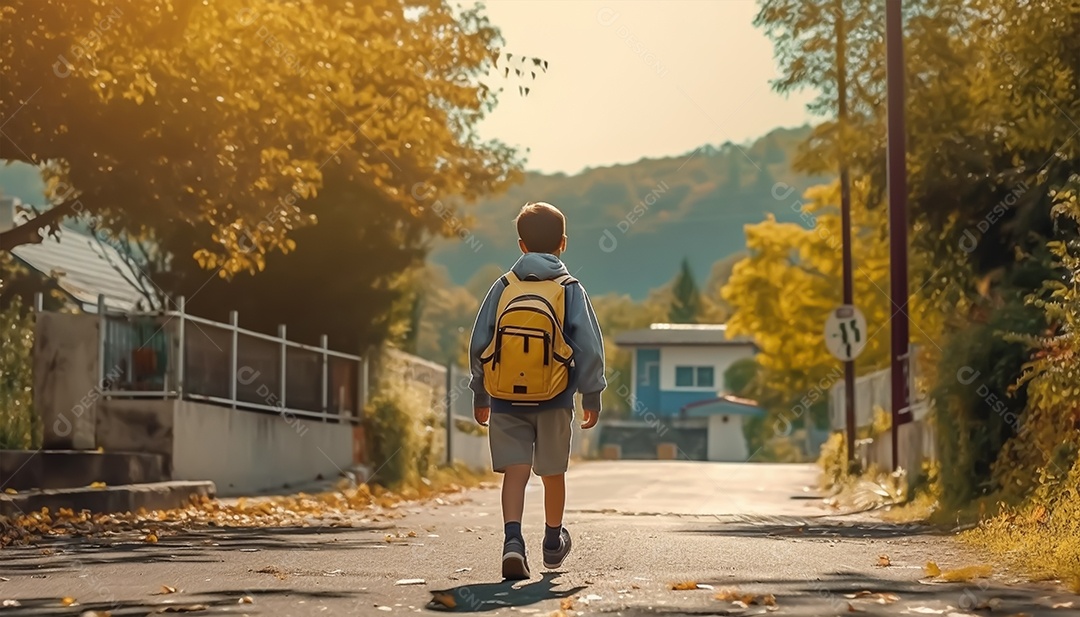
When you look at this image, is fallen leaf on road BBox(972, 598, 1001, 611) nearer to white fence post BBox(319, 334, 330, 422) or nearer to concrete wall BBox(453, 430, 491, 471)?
white fence post BBox(319, 334, 330, 422)

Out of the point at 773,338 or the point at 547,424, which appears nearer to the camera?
the point at 547,424

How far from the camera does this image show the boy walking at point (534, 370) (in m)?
7.49

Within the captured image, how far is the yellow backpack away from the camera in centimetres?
747

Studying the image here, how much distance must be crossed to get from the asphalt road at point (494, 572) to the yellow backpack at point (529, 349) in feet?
2.95

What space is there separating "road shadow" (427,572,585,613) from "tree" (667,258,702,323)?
147m

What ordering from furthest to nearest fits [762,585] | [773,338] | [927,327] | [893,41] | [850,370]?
[773,338] < [927,327] < [850,370] < [893,41] < [762,585]

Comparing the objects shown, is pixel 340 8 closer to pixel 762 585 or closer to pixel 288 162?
pixel 288 162

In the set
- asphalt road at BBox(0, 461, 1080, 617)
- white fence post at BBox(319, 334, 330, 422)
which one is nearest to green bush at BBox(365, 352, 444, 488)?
white fence post at BBox(319, 334, 330, 422)

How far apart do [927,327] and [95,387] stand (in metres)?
24.3

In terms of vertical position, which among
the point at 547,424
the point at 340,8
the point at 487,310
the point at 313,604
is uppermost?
the point at 340,8

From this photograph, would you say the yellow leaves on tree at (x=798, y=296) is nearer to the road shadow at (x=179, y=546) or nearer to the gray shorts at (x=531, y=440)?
the road shadow at (x=179, y=546)

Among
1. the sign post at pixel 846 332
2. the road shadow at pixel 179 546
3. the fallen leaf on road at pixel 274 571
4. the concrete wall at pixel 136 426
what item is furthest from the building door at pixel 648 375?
the fallen leaf on road at pixel 274 571

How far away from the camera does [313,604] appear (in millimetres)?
6570

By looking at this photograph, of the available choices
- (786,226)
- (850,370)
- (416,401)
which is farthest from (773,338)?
(416,401)
